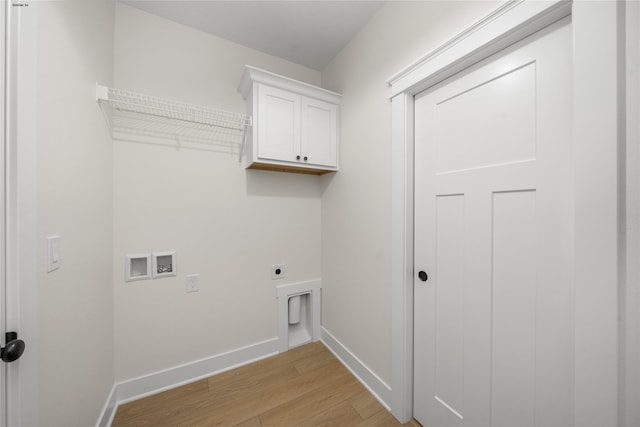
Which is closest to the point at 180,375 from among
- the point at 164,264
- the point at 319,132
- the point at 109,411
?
the point at 109,411

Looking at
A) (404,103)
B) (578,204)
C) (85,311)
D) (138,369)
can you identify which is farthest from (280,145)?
(138,369)

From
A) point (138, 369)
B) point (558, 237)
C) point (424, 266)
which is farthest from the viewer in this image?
point (138, 369)

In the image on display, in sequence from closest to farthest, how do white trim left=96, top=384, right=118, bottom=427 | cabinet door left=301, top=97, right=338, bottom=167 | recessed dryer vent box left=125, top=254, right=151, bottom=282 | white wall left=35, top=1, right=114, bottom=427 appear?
white wall left=35, top=1, right=114, bottom=427 < white trim left=96, top=384, right=118, bottom=427 < recessed dryer vent box left=125, top=254, right=151, bottom=282 < cabinet door left=301, top=97, right=338, bottom=167

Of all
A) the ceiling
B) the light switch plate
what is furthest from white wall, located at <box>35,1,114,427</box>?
the ceiling

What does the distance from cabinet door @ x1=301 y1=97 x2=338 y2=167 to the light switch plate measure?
1364mm

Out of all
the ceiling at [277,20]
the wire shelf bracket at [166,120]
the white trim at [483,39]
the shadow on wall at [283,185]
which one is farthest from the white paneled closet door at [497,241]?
the wire shelf bracket at [166,120]

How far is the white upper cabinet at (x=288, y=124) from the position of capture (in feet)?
5.20

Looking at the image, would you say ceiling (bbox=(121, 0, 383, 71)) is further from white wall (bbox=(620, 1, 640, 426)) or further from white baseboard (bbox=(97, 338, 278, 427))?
white baseboard (bbox=(97, 338, 278, 427))

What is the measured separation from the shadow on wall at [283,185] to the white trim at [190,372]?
126 centimetres

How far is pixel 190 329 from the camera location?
5.33 ft

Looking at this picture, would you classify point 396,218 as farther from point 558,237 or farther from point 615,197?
point 615,197

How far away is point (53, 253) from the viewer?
826mm

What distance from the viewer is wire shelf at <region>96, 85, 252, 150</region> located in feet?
4.55

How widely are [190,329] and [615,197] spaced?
2.24 meters
